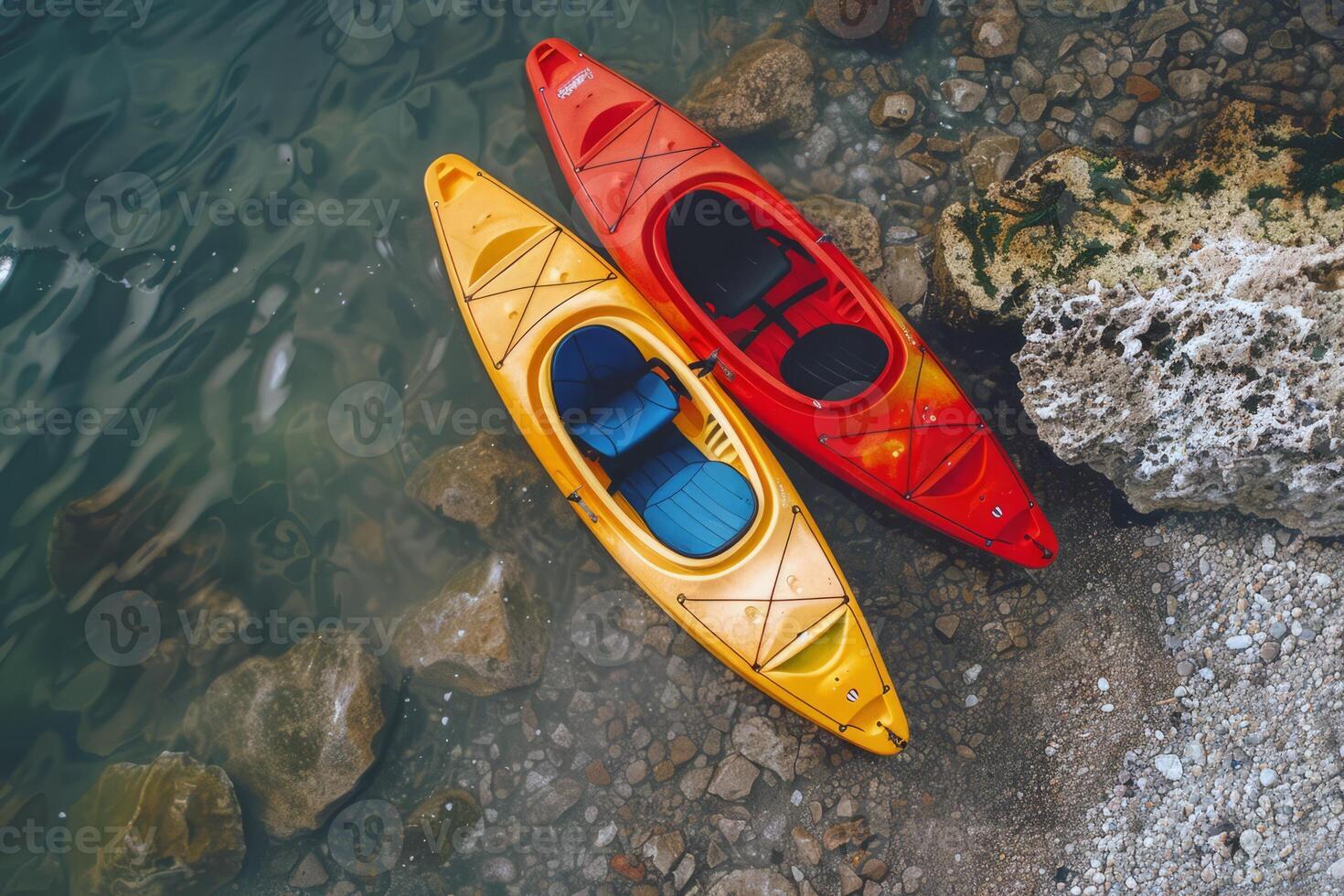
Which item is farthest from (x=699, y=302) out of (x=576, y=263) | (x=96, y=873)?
(x=96, y=873)

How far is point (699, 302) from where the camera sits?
7.22 m

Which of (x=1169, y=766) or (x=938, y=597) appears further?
(x=938, y=597)

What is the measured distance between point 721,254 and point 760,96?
1.55 m

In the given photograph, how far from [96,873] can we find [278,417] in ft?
12.8

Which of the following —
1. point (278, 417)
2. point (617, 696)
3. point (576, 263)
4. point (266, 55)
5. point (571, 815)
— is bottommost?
point (571, 815)

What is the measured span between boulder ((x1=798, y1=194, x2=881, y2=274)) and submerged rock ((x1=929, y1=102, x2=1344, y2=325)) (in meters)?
0.56

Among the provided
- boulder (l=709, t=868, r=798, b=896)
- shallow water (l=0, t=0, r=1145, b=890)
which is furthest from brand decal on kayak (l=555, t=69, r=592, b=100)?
boulder (l=709, t=868, r=798, b=896)

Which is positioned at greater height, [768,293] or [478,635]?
[768,293]

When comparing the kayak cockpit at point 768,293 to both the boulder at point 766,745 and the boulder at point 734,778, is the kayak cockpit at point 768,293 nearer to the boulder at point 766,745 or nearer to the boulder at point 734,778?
the boulder at point 766,745

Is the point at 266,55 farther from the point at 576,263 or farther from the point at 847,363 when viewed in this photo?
the point at 847,363

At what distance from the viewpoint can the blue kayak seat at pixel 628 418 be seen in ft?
22.1

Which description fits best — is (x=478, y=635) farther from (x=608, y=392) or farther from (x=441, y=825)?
(x=608, y=392)

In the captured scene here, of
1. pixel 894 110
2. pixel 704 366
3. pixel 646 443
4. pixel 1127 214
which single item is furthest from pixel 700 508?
pixel 1127 214

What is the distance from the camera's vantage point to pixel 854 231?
7.45 meters
